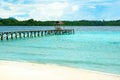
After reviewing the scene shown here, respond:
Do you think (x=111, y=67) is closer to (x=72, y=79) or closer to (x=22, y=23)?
(x=72, y=79)

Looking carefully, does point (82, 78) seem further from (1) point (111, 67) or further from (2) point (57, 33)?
(2) point (57, 33)

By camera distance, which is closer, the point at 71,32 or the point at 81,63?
the point at 81,63

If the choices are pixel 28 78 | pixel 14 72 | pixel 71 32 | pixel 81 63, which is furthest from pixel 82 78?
pixel 71 32

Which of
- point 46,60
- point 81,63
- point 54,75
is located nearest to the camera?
point 54,75

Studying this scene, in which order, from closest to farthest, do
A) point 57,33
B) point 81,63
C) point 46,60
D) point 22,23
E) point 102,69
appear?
1. point 102,69
2. point 81,63
3. point 46,60
4. point 57,33
5. point 22,23

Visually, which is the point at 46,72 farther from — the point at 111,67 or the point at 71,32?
the point at 71,32

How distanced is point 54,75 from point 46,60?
7.26m

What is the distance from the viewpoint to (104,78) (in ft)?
37.0

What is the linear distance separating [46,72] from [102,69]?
4.27m

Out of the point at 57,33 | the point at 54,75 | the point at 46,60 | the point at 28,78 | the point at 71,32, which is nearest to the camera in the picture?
the point at 28,78

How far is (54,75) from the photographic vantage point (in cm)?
1164

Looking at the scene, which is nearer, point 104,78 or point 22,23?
point 104,78

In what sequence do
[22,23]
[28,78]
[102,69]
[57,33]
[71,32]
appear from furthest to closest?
[22,23], [71,32], [57,33], [102,69], [28,78]

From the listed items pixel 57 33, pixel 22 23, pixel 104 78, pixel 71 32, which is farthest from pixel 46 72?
pixel 22 23
